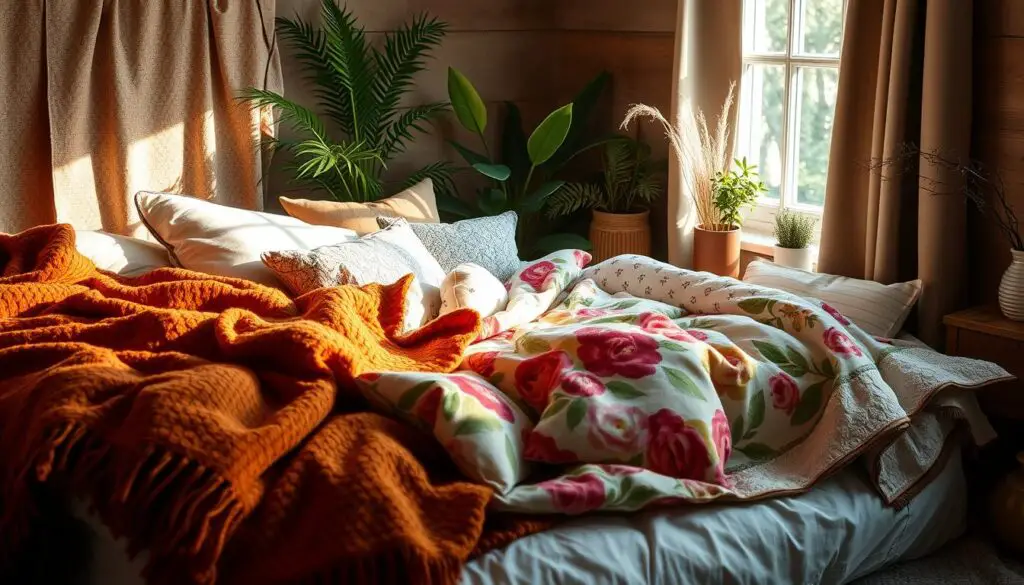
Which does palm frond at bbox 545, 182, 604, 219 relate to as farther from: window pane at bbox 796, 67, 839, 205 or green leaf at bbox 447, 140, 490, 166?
window pane at bbox 796, 67, 839, 205

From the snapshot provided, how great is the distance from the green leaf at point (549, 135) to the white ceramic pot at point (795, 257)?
989mm

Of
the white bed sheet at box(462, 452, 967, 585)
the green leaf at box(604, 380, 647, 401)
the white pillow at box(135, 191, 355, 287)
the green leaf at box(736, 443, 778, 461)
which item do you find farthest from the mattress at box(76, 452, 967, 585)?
the white pillow at box(135, 191, 355, 287)

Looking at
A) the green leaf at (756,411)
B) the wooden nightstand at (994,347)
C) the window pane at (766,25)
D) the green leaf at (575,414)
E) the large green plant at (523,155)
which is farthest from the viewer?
the large green plant at (523,155)

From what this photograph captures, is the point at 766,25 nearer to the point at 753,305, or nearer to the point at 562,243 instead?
the point at 562,243

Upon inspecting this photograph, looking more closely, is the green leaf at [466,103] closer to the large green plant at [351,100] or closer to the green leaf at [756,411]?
the large green plant at [351,100]

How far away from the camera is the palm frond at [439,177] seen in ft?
14.9

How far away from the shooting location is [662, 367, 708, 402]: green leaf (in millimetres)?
2383

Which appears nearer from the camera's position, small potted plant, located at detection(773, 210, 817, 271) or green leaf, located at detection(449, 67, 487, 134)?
small potted plant, located at detection(773, 210, 817, 271)

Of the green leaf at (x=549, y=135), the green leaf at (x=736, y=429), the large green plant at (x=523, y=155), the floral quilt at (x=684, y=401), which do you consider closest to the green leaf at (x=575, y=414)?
the floral quilt at (x=684, y=401)

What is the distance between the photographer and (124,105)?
387cm

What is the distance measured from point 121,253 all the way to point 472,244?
42.9 inches

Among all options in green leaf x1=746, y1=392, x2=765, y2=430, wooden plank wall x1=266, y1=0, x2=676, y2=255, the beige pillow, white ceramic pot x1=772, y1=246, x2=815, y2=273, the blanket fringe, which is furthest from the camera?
wooden plank wall x1=266, y1=0, x2=676, y2=255

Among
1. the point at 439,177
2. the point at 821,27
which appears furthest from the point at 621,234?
the point at 821,27

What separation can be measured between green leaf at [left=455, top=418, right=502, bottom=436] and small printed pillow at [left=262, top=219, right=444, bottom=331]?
2.76 ft
